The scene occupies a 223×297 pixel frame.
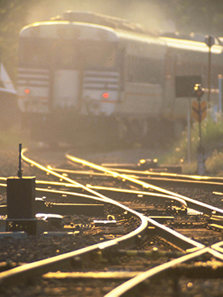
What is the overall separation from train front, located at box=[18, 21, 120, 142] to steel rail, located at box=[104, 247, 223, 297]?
A: 13.1 meters

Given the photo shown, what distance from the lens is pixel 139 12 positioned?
1375 inches

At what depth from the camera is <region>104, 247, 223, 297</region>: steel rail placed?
9.78ft

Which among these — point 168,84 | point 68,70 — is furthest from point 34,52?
point 168,84

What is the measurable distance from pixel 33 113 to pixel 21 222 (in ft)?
39.8

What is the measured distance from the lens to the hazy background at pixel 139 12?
84.7ft

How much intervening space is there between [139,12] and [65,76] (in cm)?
1942

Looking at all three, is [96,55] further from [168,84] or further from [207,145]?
[207,145]

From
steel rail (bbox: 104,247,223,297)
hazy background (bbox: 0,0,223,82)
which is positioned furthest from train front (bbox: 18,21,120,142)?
steel rail (bbox: 104,247,223,297)

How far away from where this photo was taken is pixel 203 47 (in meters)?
20.7

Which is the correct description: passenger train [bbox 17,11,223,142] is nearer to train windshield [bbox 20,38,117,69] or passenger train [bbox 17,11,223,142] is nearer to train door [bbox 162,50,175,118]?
train windshield [bbox 20,38,117,69]

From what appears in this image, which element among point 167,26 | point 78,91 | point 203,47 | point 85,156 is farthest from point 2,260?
point 167,26

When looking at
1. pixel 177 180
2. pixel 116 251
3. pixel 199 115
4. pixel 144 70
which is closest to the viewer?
pixel 116 251

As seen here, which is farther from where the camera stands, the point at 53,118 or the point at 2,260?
the point at 53,118

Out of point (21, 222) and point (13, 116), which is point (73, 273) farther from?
point (13, 116)
